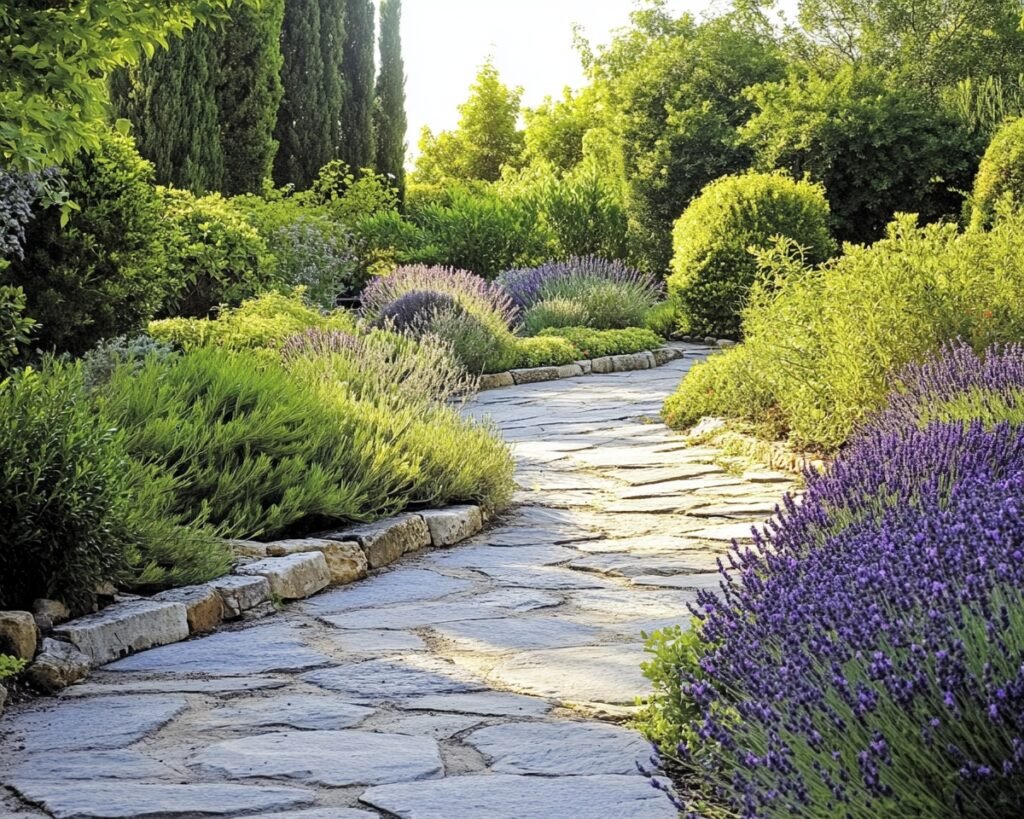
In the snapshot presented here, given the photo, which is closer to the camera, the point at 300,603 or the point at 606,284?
the point at 300,603

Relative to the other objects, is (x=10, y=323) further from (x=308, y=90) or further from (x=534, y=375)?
(x=308, y=90)

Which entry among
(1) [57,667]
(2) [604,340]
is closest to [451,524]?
(1) [57,667]

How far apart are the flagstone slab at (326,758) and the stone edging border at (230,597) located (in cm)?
79

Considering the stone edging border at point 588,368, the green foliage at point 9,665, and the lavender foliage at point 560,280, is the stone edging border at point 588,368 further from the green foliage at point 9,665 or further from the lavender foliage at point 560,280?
the green foliage at point 9,665

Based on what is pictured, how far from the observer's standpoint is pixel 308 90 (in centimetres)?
2041

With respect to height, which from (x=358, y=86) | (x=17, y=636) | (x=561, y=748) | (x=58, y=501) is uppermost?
(x=358, y=86)

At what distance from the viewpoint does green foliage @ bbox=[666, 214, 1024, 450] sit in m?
6.30

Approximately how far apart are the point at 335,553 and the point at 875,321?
322cm

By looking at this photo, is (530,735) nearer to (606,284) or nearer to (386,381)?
(386,381)

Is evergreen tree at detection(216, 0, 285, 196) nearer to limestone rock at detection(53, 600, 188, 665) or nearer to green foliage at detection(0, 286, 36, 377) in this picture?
green foliage at detection(0, 286, 36, 377)

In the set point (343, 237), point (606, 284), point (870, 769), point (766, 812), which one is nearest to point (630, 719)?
point (766, 812)

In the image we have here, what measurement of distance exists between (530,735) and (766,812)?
4.04 ft

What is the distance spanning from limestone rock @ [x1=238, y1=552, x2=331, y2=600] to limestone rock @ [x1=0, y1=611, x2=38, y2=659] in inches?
39.5

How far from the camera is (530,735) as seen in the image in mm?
2980
